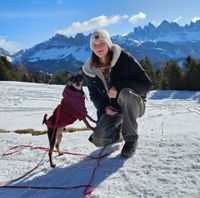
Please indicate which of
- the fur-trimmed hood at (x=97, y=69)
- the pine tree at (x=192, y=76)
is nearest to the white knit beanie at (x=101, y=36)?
the fur-trimmed hood at (x=97, y=69)

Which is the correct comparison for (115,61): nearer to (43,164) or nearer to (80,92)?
(80,92)

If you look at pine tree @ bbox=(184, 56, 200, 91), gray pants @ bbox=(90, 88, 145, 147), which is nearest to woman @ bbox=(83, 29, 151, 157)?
gray pants @ bbox=(90, 88, 145, 147)

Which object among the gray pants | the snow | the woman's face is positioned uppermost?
the woman's face

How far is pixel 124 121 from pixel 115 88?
0.50 m

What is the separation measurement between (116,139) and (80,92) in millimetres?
1020

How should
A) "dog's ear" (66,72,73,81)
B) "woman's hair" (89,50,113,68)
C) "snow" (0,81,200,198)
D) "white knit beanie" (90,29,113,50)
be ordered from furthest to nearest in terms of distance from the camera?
"dog's ear" (66,72,73,81) < "woman's hair" (89,50,113,68) < "white knit beanie" (90,29,113,50) < "snow" (0,81,200,198)

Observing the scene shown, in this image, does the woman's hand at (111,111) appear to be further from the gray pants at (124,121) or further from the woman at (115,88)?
the gray pants at (124,121)

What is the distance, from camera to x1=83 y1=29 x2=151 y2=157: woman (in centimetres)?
551

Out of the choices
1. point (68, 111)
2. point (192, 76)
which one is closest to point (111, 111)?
point (68, 111)

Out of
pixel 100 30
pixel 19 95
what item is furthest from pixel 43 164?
pixel 19 95

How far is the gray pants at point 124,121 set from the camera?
5.42m

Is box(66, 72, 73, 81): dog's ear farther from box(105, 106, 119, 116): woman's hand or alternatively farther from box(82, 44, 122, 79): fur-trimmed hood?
box(105, 106, 119, 116): woman's hand

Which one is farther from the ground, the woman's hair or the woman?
the woman's hair

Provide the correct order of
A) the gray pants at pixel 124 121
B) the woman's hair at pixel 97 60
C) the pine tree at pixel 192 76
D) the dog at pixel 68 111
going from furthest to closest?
the pine tree at pixel 192 76 → the dog at pixel 68 111 → the woman's hair at pixel 97 60 → the gray pants at pixel 124 121
